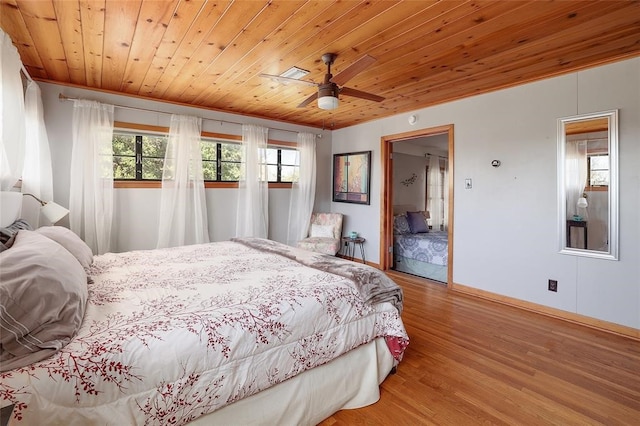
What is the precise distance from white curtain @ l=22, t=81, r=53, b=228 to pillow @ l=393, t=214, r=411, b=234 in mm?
4614

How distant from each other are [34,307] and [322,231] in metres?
4.21

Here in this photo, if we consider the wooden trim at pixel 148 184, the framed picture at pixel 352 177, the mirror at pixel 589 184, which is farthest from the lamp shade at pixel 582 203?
the wooden trim at pixel 148 184

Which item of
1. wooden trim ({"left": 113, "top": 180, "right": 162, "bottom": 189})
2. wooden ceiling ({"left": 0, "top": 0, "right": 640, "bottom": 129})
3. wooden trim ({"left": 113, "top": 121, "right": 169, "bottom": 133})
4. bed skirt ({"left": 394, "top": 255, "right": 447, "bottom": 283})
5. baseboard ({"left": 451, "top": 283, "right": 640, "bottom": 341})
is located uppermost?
wooden ceiling ({"left": 0, "top": 0, "right": 640, "bottom": 129})

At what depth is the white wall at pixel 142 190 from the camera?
3.37 m

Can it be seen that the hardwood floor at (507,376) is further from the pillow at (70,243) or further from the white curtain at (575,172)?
the pillow at (70,243)

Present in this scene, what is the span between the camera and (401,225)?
5.30 metres

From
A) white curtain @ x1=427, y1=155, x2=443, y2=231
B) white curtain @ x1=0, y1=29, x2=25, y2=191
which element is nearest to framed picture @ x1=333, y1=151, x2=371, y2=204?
white curtain @ x1=427, y1=155, x2=443, y2=231

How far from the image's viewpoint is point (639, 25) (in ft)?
7.06

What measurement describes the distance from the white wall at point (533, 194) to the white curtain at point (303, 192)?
1.92m

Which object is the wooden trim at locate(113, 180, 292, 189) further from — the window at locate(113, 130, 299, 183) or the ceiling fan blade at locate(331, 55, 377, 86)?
the ceiling fan blade at locate(331, 55, 377, 86)

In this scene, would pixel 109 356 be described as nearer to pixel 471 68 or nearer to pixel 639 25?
pixel 471 68

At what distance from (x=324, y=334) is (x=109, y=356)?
39.1 inches

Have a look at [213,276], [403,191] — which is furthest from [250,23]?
[403,191]

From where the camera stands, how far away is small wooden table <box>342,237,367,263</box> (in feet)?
16.3
